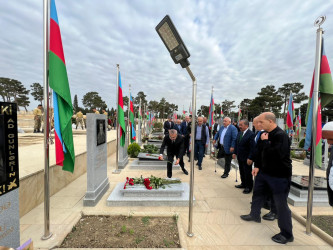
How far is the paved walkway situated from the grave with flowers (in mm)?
126

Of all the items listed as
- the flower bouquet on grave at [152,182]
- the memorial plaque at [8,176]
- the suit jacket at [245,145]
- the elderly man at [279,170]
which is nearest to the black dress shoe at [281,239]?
the elderly man at [279,170]

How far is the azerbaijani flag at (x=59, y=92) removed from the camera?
271cm

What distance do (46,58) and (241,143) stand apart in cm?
455

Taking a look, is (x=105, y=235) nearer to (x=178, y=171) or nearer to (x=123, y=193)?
(x=123, y=193)

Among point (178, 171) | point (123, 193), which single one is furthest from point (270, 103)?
point (123, 193)

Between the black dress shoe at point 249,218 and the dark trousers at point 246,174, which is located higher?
the dark trousers at point 246,174

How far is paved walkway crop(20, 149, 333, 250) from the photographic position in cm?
273

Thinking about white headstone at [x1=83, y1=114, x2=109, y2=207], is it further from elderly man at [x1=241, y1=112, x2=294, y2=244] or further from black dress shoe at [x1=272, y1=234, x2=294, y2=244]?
black dress shoe at [x1=272, y1=234, x2=294, y2=244]

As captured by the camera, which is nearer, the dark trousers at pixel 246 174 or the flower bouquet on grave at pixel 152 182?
the flower bouquet on grave at pixel 152 182

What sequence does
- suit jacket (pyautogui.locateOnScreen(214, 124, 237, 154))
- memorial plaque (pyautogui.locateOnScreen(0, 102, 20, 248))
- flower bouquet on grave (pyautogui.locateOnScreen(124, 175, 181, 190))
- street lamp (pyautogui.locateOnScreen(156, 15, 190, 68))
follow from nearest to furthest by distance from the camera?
memorial plaque (pyautogui.locateOnScreen(0, 102, 20, 248)), street lamp (pyautogui.locateOnScreen(156, 15, 190, 68)), flower bouquet on grave (pyautogui.locateOnScreen(124, 175, 181, 190)), suit jacket (pyautogui.locateOnScreen(214, 124, 237, 154))

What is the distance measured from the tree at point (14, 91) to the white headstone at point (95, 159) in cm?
6652

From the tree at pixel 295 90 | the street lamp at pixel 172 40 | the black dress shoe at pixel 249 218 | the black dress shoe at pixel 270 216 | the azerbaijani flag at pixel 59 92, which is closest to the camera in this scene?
the street lamp at pixel 172 40

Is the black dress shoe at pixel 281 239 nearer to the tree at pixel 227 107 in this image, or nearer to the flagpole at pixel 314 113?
the flagpole at pixel 314 113

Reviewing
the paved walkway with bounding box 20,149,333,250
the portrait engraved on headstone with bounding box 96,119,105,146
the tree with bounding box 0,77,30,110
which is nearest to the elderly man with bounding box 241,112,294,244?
the paved walkway with bounding box 20,149,333,250
